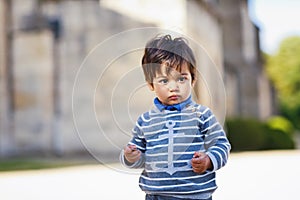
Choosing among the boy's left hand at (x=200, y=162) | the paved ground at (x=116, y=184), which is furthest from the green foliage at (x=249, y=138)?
the boy's left hand at (x=200, y=162)

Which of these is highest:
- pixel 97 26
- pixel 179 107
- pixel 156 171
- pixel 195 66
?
pixel 97 26

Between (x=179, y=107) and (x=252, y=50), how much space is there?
79.5ft

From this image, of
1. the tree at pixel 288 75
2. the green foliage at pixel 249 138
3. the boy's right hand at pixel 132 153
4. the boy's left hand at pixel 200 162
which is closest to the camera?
the boy's left hand at pixel 200 162

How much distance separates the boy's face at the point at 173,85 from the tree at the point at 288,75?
1348 inches

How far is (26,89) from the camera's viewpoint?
463 inches

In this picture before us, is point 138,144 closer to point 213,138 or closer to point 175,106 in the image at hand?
point 175,106

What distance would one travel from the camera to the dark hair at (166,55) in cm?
216

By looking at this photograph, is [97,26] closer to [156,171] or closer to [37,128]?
[37,128]

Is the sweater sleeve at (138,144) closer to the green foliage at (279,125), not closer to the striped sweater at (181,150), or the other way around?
the striped sweater at (181,150)

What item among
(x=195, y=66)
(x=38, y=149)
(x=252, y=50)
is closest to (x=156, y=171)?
(x=195, y=66)

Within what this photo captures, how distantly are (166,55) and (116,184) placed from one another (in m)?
4.19

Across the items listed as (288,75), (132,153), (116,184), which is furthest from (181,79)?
(288,75)

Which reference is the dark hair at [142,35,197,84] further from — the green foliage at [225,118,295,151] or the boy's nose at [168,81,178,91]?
the green foliage at [225,118,295,151]

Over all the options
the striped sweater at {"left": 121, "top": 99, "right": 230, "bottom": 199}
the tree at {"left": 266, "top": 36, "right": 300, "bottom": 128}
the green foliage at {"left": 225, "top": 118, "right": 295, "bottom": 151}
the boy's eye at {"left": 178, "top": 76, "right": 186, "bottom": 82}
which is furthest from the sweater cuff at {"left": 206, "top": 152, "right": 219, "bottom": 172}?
the tree at {"left": 266, "top": 36, "right": 300, "bottom": 128}
